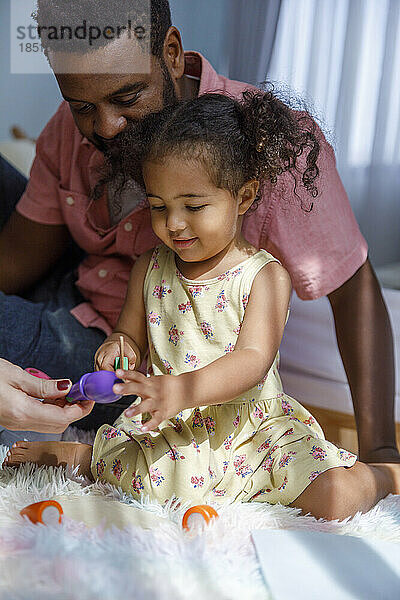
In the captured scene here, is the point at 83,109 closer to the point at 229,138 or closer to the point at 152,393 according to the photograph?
the point at 229,138

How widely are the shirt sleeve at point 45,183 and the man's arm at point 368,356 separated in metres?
A: 0.54

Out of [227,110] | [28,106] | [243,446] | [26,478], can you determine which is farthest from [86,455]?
[28,106]

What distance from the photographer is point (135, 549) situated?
0.81 metres

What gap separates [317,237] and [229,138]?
251 mm

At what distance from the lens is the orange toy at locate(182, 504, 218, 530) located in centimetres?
86

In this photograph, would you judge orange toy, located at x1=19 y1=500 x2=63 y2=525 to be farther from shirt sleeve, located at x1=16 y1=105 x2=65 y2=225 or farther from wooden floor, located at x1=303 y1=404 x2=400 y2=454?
shirt sleeve, located at x1=16 y1=105 x2=65 y2=225

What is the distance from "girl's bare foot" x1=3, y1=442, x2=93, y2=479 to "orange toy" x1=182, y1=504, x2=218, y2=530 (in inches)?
7.9

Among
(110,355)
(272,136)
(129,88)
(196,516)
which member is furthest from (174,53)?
(196,516)

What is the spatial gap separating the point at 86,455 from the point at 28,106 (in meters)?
0.65

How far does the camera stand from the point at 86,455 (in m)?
1.03

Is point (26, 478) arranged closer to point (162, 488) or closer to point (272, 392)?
point (162, 488)

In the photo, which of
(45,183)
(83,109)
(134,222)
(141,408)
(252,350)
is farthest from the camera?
(45,183)

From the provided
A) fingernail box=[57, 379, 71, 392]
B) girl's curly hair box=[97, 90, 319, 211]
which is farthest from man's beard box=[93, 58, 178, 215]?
fingernail box=[57, 379, 71, 392]

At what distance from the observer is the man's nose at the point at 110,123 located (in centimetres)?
103
